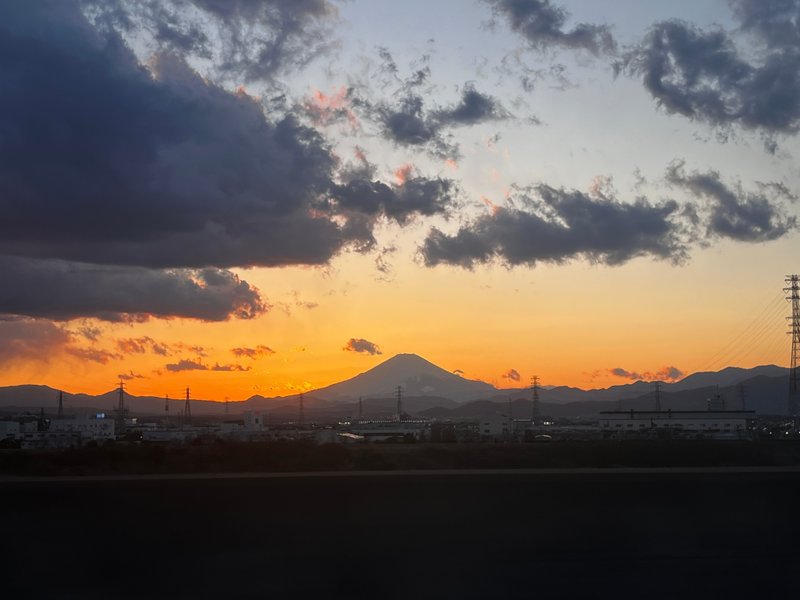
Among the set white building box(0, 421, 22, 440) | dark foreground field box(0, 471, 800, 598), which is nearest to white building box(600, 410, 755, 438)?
white building box(0, 421, 22, 440)

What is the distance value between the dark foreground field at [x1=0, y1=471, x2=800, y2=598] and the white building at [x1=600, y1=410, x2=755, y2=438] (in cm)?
5605

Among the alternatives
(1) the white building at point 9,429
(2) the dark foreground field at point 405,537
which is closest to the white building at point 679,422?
(1) the white building at point 9,429

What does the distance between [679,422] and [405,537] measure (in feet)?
256

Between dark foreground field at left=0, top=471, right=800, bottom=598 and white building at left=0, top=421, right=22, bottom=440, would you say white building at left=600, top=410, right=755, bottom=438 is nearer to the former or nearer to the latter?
white building at left=0, top=421, right=22, bottom=440

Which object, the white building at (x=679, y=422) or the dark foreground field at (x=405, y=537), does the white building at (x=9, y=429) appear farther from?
the dark foreground field at (x=405, y=537)

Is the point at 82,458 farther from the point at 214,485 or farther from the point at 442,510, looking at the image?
the point at 442,510

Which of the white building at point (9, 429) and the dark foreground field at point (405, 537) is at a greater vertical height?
the white building at point (9, 429)

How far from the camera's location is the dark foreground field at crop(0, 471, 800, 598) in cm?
1152

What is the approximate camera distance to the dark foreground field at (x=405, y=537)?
11523 mm

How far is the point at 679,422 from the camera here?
8612cm

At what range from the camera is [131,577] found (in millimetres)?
11883

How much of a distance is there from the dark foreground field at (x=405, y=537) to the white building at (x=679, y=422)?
5605cm

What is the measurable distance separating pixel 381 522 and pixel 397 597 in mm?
2926

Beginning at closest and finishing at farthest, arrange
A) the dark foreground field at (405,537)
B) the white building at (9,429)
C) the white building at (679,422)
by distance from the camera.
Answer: the dark foreground field at (405,537) < the white building at (679,422) < the white building at (9,429)
